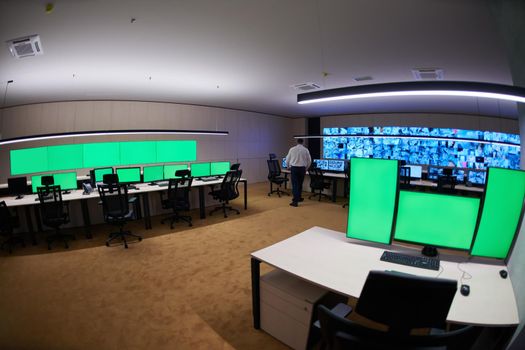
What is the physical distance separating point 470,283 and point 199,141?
8.22 meters

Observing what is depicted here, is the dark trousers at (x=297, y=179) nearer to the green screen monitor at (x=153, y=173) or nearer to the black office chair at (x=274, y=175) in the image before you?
the black office chair at (x=274, y=175)

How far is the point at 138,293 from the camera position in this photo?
278 centimetres

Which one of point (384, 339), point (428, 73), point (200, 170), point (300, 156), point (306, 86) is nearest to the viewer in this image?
point (384, 339)

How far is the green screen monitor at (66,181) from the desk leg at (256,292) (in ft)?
16.0

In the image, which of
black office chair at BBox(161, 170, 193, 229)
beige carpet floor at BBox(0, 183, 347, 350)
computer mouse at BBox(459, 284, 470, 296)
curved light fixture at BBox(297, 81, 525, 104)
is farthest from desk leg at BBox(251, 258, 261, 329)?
black office chair at BBox(161, 170, 193, 229)

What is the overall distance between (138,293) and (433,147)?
403 inches

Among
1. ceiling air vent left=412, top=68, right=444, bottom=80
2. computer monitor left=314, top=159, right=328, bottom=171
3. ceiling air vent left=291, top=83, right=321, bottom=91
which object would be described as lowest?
computer monitor left=314, top=159, right=328, bottom=171

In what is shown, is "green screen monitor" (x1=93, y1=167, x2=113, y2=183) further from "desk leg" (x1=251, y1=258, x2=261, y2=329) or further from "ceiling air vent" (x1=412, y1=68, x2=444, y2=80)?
"ceiling air vent" (x1=412, y1=68, x2=444, y2=80)

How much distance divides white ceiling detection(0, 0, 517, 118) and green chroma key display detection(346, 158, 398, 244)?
156 cm

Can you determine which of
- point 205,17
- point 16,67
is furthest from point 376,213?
point 16,67

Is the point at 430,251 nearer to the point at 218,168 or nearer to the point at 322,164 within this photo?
the point at 218,168

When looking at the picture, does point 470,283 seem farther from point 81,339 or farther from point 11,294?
point 11,294

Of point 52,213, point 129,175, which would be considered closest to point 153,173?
point 129,175

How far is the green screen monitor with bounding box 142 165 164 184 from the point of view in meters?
5.74
